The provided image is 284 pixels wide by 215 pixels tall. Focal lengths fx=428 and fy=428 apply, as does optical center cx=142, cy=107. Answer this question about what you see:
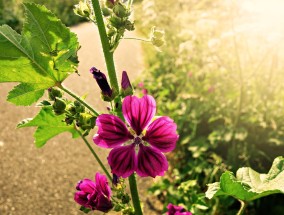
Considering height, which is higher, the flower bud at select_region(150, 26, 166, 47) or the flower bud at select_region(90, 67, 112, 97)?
the flower bud at select_region(150, 26, 166, 47)

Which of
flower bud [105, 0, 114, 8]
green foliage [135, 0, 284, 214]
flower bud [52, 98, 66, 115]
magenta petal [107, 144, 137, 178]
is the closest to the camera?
magenta petal [107, 144, 137, 178]

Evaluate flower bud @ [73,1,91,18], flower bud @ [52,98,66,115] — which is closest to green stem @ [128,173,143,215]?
flower bud @ [52,98,66,115]

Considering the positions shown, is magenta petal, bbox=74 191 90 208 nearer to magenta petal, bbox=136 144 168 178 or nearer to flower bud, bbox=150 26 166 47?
magenta petal, bbox=136 144 168 178

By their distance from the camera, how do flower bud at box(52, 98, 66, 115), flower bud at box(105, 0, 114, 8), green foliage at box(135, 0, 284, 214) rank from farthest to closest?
green foliage at box(135, 0, 284, 214) < flower bud at box(105, 0, 114, 8) < flower bud at box(52, 98, 66, 115)

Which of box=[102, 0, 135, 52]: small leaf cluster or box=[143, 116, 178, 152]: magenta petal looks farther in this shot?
box=[102, 0, 135, 52]: small leaf cluster

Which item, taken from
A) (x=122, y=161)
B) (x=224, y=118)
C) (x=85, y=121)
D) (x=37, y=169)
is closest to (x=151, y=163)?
(x=122, y=161)

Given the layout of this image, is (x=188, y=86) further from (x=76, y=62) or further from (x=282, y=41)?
(x=76, y=62)

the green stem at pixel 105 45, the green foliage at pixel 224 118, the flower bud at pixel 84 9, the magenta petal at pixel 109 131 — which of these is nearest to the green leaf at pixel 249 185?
the magenta petal at pixel 109 131
